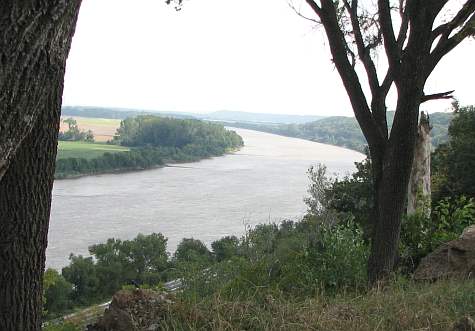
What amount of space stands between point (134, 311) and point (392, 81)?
3.01 metres

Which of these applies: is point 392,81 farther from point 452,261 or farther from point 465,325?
point 465,325

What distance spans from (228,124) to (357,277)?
256ft

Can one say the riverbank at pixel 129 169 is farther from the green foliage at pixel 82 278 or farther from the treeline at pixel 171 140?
the green foliage at pixel 82 278

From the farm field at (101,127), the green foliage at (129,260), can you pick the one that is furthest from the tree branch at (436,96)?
the farm field at (101,127)

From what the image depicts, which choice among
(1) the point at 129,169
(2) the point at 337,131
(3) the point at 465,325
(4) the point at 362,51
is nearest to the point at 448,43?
(4) the point at 362,51

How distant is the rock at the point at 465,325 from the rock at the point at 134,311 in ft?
4.38

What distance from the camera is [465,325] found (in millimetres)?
2160

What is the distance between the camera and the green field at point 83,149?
42406 mm

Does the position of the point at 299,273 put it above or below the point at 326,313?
below

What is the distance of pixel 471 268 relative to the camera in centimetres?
391

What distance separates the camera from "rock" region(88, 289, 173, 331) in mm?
2469

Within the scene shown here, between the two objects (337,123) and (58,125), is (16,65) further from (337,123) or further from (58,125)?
(337,123)

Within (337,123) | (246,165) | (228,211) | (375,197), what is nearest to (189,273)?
(375,197)

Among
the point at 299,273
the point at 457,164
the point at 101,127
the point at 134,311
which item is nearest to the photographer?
the point at 134,311
